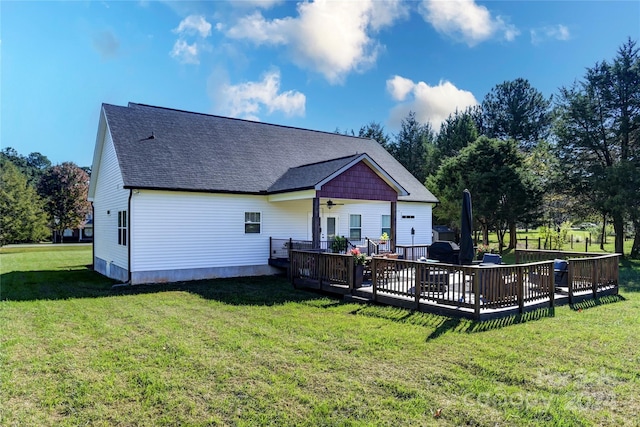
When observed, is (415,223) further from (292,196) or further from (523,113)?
(523,113)

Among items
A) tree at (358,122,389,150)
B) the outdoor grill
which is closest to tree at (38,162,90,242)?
tree at (358,122,389,150)

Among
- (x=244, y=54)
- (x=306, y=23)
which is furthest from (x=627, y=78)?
(x=244, y=54)

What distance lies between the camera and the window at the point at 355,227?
1752cm

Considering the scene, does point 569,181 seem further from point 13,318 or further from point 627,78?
point 13,318

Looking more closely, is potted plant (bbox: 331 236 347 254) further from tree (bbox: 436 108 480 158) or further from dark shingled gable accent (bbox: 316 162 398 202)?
tree (bbox: 436 108 480 158)

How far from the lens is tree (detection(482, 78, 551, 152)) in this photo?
40031 mm

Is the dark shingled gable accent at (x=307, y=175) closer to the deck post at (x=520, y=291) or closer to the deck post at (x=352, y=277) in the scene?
the deck post at (x=352, y=277)

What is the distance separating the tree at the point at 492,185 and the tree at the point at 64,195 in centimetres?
3660

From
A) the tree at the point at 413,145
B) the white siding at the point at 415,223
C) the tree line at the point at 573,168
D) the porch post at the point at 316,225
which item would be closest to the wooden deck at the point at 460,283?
the porch post at the point at 316,225

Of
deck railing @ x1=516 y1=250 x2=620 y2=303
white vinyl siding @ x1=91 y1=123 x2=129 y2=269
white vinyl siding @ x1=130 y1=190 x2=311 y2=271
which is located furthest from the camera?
white vinyl siding @ x1=91 y1=123 x2=129 y2=269

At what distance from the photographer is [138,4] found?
12898mm

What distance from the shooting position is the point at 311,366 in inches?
201

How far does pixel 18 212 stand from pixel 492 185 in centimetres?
3629

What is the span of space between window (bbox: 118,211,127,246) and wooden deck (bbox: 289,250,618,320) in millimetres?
6169
